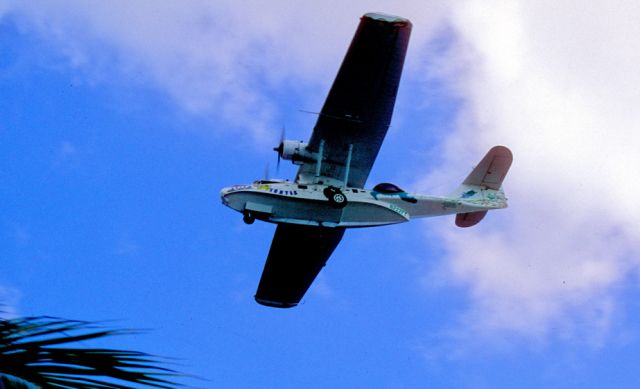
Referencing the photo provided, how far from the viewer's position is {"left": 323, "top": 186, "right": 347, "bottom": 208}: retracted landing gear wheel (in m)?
21.0

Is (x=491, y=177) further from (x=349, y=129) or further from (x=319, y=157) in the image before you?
(x=319, y=157)

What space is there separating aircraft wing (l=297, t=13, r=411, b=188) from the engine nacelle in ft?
0.68

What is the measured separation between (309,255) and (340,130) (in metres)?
5.93

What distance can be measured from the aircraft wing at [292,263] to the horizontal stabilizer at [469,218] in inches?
167

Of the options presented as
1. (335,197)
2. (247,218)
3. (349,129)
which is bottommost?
(247,218)

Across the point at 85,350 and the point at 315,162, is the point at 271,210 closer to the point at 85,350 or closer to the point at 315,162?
the point at 315,162

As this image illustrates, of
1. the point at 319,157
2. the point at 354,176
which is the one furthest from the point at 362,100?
the point at 354,176

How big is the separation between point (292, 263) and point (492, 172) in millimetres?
7726

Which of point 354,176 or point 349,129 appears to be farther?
point 354,176

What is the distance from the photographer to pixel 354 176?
2270 centimetres

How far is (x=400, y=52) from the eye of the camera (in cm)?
1869

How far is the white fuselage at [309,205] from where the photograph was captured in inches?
816

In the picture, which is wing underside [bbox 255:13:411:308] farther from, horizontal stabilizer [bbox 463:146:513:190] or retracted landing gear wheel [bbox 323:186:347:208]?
horizontal stabilizer [bbox 463:146:513:190]

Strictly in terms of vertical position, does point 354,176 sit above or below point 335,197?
above
